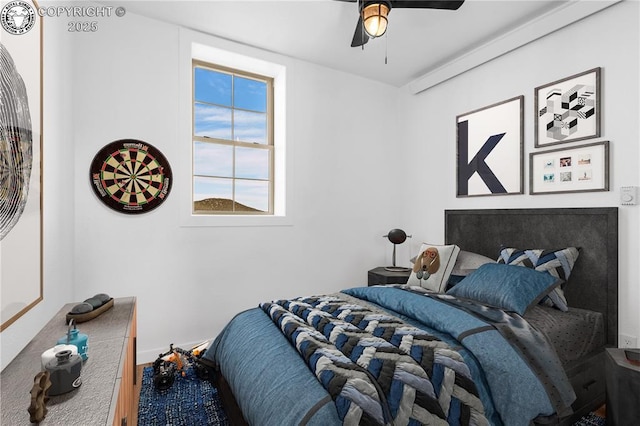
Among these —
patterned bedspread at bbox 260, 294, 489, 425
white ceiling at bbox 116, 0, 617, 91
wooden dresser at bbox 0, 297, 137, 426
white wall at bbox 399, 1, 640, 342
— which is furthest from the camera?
white ceiling at bbox 116, 0, 617, 91

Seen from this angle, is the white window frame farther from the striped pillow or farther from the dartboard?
the striped pillow

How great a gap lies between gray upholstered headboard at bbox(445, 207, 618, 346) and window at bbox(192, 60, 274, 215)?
2.31 meters

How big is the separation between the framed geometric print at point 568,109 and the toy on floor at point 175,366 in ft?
10.3

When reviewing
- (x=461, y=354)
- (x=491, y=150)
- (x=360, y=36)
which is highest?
(x=360, y=36)

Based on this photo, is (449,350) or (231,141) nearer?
(449,350)

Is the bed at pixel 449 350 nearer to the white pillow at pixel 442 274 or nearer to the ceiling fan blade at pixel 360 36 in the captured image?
the white pillow at pixel 442 274

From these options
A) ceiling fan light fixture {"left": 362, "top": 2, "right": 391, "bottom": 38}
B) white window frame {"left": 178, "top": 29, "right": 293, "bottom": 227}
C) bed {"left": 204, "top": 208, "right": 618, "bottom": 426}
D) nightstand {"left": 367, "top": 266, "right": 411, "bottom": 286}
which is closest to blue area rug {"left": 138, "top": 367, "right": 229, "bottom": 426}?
bed {"left": 204, "top": 208, "right": 618, "bottom": 426}

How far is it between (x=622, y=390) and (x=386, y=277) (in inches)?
75.2

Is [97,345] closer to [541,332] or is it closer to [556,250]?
[541,332]

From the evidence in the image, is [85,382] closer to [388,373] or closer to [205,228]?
[388,373]

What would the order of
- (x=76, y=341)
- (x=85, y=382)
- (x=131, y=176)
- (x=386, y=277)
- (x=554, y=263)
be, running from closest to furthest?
1. (x=85, y=382)
2. (x=76, y=341)
3. (x=554, y=263)
4. (x=131, y=176)
5. (x=386, y=277)

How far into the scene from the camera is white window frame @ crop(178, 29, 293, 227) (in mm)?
2916

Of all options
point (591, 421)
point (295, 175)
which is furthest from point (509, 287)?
point (295, 175)

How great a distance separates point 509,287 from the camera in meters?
2.10
